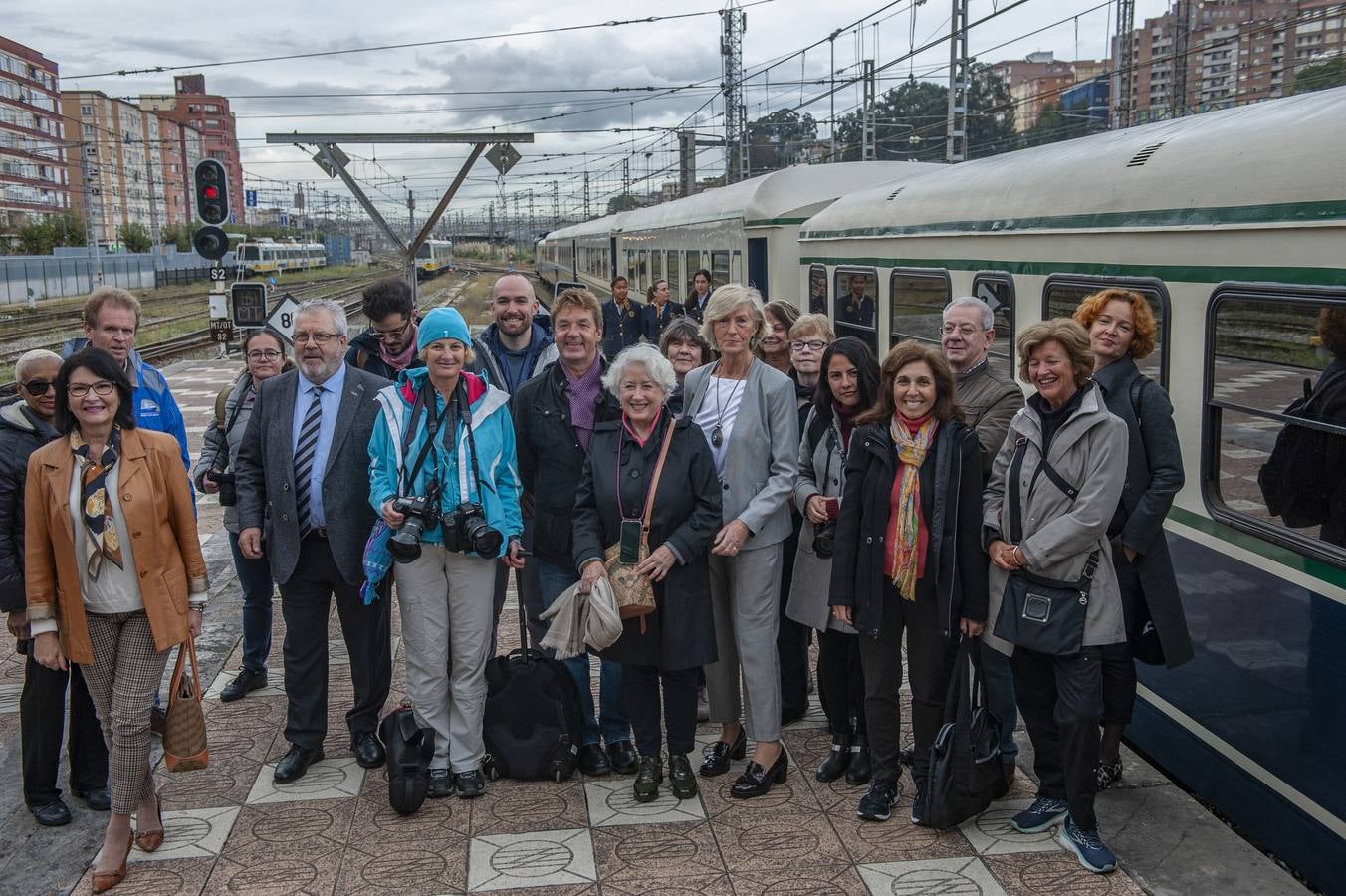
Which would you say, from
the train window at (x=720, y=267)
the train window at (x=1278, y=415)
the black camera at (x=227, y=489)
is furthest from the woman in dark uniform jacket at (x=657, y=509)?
the train window at (x=720, y=267)

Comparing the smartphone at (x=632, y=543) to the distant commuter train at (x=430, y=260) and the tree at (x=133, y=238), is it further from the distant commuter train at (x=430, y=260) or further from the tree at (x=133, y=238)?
the tree at (x=133, y=238)

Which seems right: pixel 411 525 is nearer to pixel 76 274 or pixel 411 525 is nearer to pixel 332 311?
pixel 332 311

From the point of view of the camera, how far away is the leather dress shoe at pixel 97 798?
15.7 ft

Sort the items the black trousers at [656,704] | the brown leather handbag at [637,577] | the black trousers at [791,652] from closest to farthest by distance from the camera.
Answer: the brown leather handbag at [637,577]
the black trousers at [656,704]
the black trousers at [791,652]

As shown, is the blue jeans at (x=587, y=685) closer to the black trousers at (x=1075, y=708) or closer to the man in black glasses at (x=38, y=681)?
the black trousers at (x=1075, y=708)

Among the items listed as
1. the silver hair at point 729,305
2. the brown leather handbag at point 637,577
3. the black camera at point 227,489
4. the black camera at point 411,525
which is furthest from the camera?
the black camera at point 227,489

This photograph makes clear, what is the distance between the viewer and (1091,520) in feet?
13.3

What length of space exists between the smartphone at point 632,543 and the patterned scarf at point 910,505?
0.97 m

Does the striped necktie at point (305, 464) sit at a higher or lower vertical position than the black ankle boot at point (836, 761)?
higher

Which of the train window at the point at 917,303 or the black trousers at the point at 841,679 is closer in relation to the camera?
the black trousers at the point at 841,679

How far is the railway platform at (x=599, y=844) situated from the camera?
13.6 feet

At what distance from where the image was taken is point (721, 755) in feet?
16.5

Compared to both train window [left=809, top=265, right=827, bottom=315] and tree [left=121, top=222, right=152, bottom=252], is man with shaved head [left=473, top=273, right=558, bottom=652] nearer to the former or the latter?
train window [left=809, top=265, right=827, bottom=315]

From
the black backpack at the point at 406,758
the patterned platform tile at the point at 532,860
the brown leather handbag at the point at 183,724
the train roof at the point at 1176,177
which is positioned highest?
the train roof at the point at 1176,177
